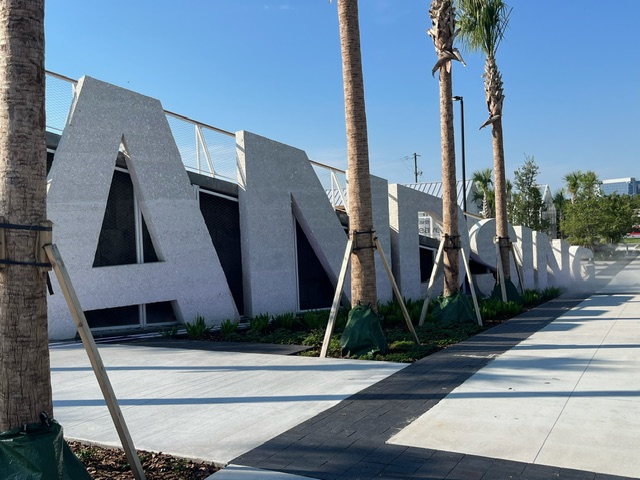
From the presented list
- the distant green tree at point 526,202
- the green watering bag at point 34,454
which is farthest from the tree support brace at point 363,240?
the distant green tree at point 526,202

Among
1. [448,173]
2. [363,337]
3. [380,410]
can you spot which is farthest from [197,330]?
[448,173]

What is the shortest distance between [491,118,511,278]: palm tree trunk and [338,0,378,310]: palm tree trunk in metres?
9.49

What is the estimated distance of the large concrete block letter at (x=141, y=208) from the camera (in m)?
11.5

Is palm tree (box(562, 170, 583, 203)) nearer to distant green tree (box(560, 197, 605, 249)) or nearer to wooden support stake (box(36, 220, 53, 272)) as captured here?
distant green tree (box(560, 197, 605, 249))

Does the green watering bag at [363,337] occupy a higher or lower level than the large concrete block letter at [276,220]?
lower

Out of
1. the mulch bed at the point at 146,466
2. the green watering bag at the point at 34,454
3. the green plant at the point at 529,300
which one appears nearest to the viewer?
the green watering bag at the point at 34,454

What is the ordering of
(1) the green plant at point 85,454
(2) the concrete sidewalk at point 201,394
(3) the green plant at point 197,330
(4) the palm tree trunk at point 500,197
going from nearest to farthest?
(1) the green plant at point 85,454 < (2) the concrete sidewalk at point 201,394 < (3) the green plant at point 197,330 < (4) the palm tree trunk at point 500,197

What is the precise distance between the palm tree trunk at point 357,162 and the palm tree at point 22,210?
641 centimetres

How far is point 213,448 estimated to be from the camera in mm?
5359

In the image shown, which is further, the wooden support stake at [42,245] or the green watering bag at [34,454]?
the wooden support stake at [42,245]

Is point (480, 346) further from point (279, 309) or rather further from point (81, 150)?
point (81, 150)

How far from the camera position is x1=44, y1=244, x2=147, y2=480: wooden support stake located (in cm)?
426

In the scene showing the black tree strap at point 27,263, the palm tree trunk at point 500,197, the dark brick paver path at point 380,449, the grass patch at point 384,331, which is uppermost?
the palm tree trunk at point 500,197

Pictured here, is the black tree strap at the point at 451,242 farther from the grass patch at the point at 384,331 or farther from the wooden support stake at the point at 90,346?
the wooden support stake at the point at 90,346
